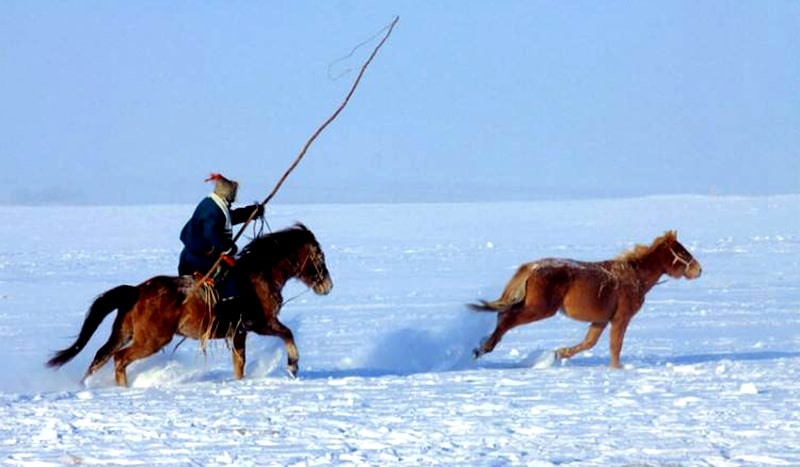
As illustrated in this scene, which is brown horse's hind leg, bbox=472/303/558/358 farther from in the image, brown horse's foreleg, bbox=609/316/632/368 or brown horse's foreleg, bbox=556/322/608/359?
brown horse's foreleg, bbox=609/316/632/368

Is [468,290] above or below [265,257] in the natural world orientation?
below

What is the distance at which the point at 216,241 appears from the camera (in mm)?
9211

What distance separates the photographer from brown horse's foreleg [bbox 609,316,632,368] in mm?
10336

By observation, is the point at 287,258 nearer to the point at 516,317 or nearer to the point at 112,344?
the point at 112,344

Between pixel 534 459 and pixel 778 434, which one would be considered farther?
pixel 778 434

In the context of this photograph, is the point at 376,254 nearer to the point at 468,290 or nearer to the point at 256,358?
the point at 468,290

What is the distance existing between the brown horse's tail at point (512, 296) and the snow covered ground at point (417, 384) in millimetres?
492

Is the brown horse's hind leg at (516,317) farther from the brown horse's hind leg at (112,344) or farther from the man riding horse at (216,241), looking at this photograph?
the brown horse's hind leg at (112,344)

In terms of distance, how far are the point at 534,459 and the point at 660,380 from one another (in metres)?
3.35

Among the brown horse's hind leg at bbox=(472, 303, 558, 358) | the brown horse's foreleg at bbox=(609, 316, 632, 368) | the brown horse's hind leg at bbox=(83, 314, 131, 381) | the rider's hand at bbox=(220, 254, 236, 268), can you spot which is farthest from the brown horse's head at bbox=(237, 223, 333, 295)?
the brown horse's foreleg at bbox=(609, 316, 632, 368)

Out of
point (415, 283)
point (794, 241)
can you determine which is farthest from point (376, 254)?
point (794, 241)

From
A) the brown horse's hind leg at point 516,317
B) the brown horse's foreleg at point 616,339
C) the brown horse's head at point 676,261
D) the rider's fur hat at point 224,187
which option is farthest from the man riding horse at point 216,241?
the brown horse's head at point 676,261

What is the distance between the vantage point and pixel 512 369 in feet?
33.5

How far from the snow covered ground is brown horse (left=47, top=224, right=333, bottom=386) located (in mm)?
284
